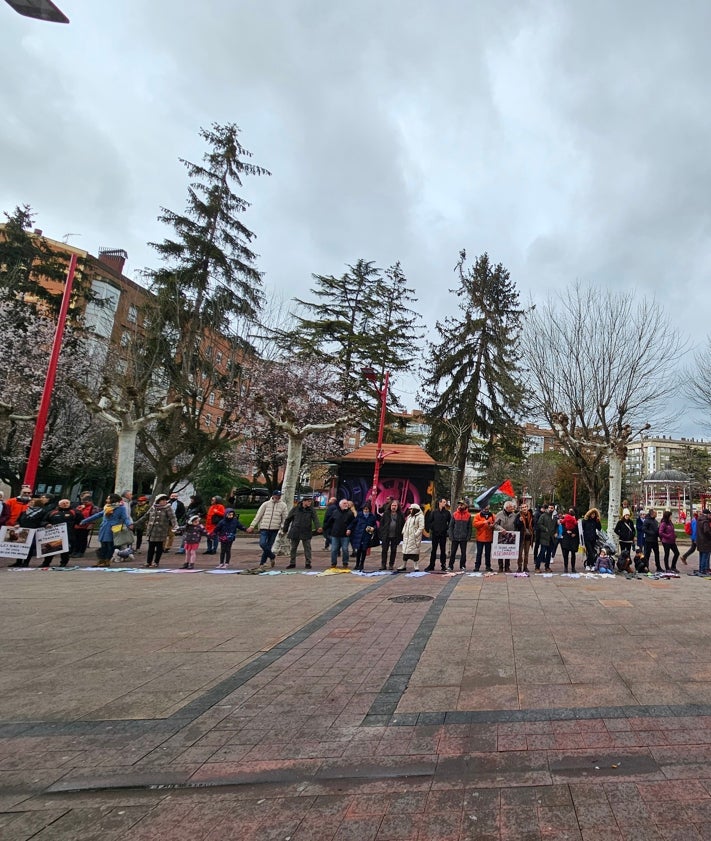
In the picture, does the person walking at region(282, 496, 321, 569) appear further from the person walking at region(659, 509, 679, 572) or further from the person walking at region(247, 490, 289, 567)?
the person walking at region(659, 509, 679, 572)

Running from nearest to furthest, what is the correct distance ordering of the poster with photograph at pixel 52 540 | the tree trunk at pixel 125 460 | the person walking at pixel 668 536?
the poster with photograph at pixel 52 540 < the person walking at pixel 668 536 < the tree trunk at pixel 125 460

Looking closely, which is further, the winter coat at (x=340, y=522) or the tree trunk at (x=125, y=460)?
the tree trunk at (x=125, y=460)

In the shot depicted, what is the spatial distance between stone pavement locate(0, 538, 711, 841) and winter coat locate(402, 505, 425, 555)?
4.54 metres

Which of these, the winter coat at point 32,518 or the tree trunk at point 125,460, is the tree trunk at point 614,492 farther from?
the winter coat at point 32,518

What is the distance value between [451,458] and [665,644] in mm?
28065

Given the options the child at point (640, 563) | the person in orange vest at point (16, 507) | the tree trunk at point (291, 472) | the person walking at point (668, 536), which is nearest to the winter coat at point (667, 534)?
the person walking at point (668, 536)

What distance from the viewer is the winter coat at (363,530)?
12238mm

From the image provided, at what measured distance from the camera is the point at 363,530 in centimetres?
1244

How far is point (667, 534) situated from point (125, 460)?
1567cm

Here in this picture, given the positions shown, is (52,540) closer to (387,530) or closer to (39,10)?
(387,530)

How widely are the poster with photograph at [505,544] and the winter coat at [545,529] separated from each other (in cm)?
113

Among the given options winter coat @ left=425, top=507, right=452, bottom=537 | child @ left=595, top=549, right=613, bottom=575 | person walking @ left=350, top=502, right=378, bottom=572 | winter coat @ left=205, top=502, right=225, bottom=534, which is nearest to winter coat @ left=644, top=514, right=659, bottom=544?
child @ left=595, top=549, right=613, bottom=575

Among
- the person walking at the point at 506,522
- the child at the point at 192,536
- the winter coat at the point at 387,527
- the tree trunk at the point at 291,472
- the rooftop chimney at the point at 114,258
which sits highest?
the rooftop chimney at the point at 114,258

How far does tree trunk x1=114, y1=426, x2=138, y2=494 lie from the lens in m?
15.7
